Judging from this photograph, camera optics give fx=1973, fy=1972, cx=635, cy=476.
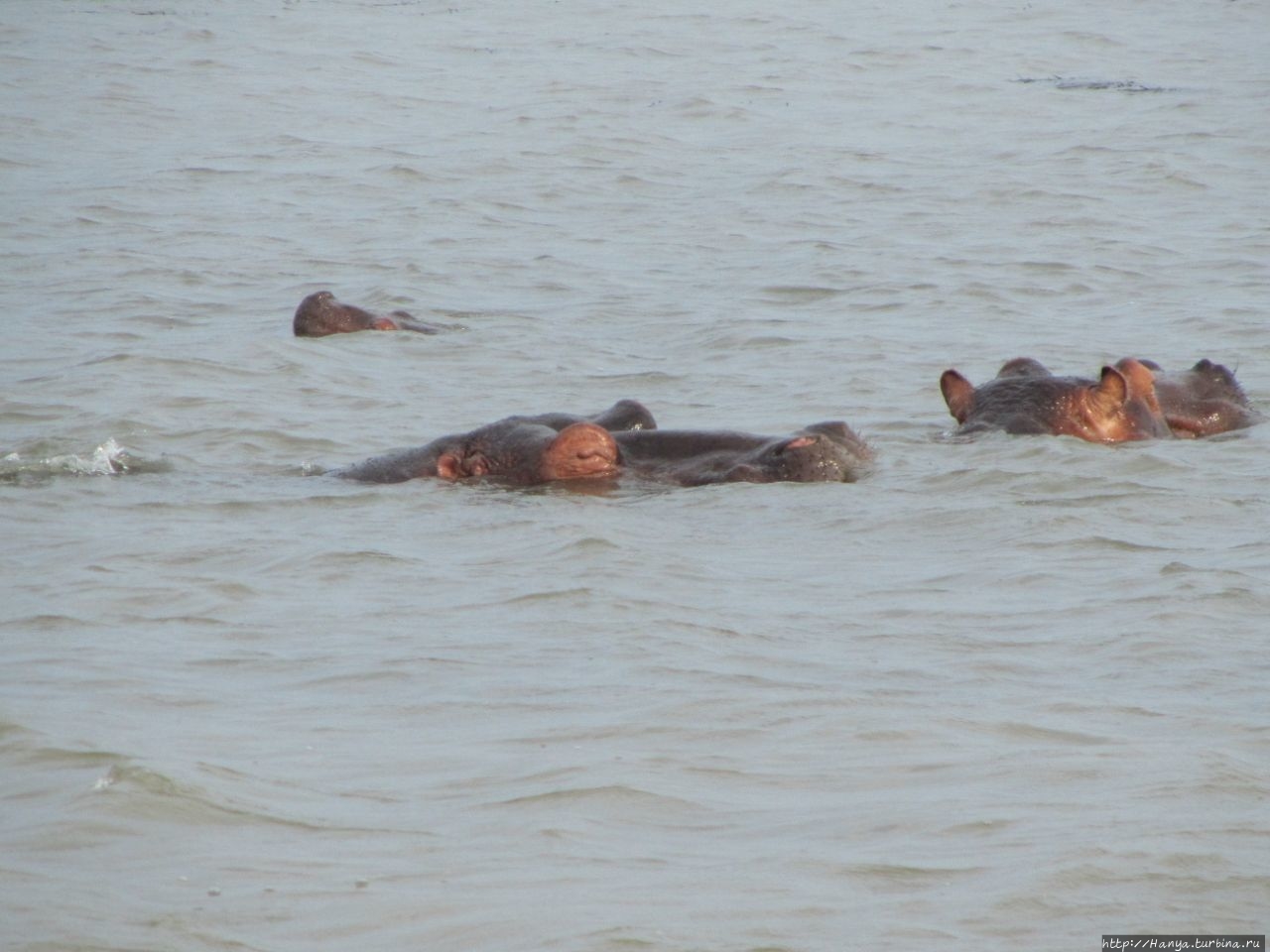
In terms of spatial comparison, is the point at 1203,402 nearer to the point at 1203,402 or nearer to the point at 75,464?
the point at 1203,402

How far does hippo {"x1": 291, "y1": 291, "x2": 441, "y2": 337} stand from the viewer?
1161 cm

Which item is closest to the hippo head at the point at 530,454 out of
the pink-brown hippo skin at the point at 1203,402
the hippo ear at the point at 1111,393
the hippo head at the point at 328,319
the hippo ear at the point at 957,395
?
the hippo ear at the point at 957,395

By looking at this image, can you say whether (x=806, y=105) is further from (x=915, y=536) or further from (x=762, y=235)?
(x=915, y=536)

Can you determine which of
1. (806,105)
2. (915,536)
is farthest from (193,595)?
(806,105)

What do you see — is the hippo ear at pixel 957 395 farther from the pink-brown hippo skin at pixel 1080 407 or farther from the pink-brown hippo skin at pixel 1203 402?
the pink-brown hippo skin at pixel 1203 402

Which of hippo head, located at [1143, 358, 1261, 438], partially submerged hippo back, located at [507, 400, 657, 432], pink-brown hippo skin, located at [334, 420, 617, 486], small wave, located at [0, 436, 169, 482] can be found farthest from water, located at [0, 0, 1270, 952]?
partially submerged hippo back, located at [507, 400, 657, 432]

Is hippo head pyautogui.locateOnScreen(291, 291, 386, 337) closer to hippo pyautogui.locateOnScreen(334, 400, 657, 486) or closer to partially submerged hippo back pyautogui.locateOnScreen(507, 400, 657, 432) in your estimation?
hippo pyautogui.locateOnScreen(334, 400, 657, 486)

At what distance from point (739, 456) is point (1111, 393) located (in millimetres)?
1741

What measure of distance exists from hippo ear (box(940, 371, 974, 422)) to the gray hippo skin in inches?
31.1

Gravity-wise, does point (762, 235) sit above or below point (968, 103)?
below

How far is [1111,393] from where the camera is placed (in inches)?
316

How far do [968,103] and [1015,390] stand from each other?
16.7 m

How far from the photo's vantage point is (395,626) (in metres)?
5.66

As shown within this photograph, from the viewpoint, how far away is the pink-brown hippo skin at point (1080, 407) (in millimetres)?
8008
